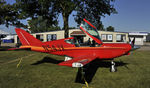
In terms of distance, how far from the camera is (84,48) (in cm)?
890

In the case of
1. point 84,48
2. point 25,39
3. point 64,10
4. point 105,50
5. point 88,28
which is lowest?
point 105,50

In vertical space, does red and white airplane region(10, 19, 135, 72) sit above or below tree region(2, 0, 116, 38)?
below

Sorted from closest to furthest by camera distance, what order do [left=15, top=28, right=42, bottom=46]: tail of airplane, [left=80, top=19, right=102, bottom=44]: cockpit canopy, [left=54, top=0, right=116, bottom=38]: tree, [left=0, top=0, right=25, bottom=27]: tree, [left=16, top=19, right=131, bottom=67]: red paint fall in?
[left=16, top=19, right=131, bottom=67]: red paint
[left=80, top=19, right=102, bottom=44]: cockpit canopy
[left=15, top=28, right=42, bottom=46]: tail of airplane
[left=54, top=0, right=116, bottom=38]: tree
[left=0, top=0, right=25, bottom=27]: tree

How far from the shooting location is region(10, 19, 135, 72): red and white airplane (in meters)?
8.48

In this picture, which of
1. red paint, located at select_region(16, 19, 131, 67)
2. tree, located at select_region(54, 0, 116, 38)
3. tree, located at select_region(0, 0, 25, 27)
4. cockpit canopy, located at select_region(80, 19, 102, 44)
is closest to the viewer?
red paint, located at select_region(16, 19, 131, 67)

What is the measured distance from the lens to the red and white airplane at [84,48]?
848 centimetres

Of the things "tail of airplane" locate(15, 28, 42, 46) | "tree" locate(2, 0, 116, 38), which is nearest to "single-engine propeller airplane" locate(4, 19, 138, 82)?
"tail of airplane" locate(15, 28, 42, 46)

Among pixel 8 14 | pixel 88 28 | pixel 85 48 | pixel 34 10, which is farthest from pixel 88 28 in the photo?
pixel 8 14

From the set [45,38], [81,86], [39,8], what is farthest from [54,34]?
[81,86]

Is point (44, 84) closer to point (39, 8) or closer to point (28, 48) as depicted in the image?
point (28, 48)

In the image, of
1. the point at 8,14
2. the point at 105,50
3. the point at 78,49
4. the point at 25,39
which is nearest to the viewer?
the point at 105,50

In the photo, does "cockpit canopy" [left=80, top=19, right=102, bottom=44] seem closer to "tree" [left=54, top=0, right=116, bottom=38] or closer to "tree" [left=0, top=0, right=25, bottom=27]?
"tree" [left=54, top=0, right=116, bottom=38]

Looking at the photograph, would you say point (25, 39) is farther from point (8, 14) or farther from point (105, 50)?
point (8, 14)

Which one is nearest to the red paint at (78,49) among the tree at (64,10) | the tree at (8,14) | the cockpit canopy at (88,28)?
the cockpit canopy at (88,28)
